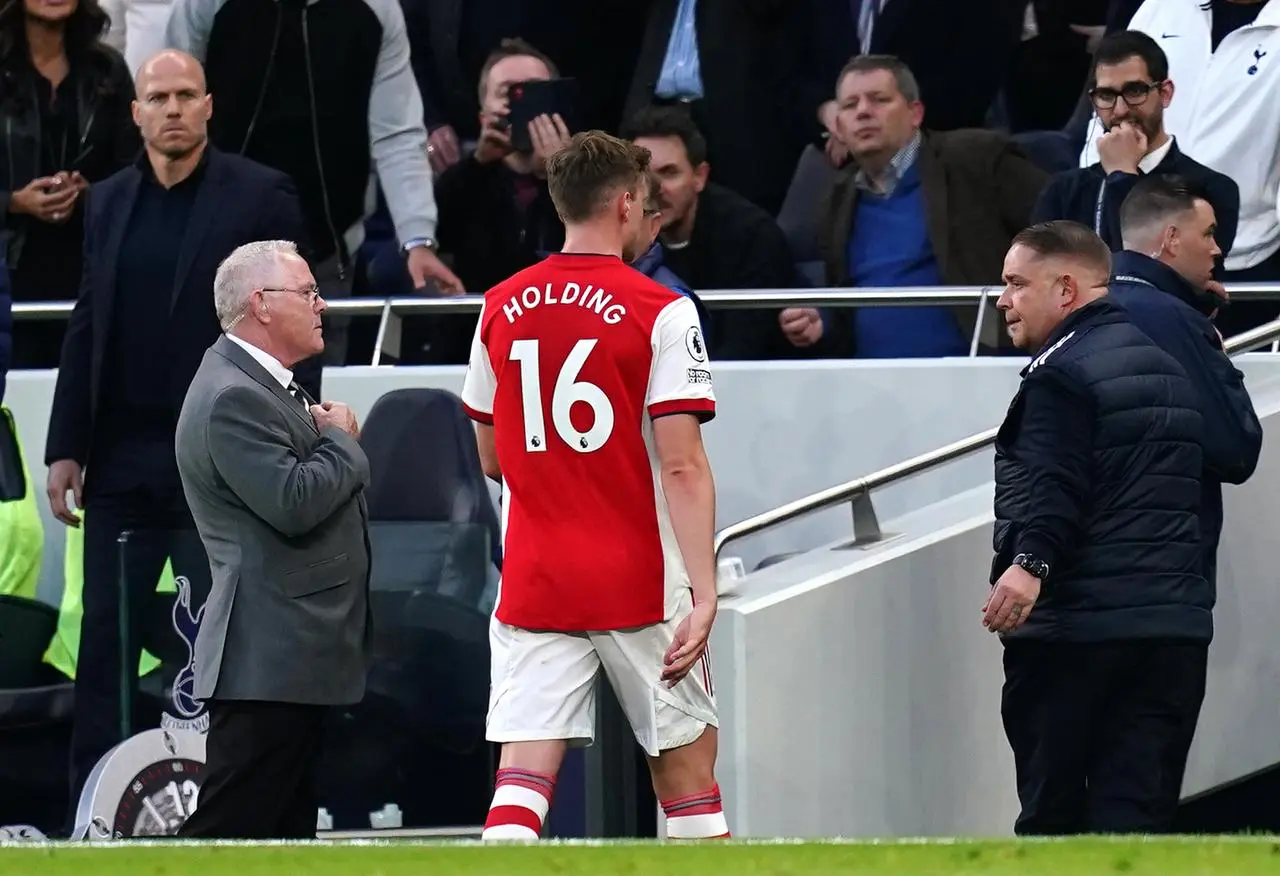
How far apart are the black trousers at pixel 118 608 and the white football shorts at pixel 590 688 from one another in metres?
1.74

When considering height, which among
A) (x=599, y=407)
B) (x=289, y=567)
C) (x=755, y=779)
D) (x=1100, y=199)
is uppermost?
(x=1100, y=199)

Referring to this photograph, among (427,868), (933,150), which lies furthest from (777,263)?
(427,868)

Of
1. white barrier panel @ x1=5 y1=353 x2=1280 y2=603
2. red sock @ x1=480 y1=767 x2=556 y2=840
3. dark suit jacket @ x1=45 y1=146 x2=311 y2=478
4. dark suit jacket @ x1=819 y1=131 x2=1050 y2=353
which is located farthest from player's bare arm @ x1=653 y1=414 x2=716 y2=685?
dark suit jacket @ x1=819 y1=131 x2=1050 y2=353

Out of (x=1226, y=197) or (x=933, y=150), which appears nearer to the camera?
(x=1226, y=197)

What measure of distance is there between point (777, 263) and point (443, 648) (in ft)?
7.07

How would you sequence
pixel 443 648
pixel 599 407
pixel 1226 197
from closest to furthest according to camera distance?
pixel 599 407, pixel 443 648, pixel 1226 197

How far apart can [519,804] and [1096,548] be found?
1.58m

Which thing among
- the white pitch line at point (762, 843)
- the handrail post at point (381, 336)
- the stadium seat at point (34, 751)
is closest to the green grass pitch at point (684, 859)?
the white pitch line at point (762, 843)

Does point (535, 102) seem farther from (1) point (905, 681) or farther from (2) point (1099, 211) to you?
(1) point (905, 681)

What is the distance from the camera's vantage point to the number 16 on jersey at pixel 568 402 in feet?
17.6

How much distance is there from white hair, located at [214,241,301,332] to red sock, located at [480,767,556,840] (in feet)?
4.36

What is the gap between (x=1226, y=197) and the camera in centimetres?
749

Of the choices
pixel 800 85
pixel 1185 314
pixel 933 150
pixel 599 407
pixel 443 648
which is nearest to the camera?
pixel 599 407

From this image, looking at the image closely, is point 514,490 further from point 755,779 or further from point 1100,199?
point 1100,199
